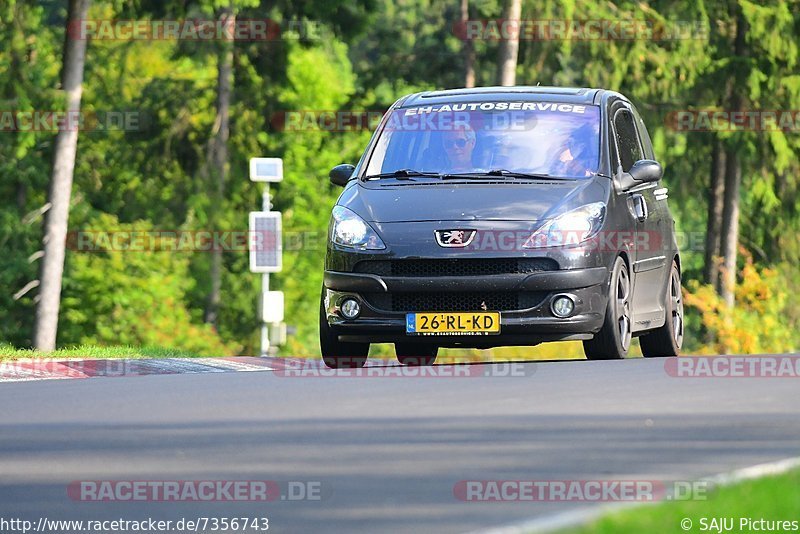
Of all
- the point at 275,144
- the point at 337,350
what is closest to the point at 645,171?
the point at 337,350

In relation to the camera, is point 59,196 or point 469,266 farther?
point 59,196

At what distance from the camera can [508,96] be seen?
52.5ft

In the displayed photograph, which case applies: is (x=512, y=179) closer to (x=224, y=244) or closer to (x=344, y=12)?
(x=344, y=12)

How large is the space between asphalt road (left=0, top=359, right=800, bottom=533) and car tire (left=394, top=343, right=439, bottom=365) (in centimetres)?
304

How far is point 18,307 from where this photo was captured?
47.0 meters

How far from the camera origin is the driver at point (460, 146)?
50.2ft

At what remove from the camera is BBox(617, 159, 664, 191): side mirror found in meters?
15.4

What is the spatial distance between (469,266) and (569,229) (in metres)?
0.80

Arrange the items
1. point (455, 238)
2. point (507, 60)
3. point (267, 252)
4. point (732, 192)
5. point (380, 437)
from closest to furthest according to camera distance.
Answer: point (380, 437), point (455, 238), point (267, 252), point (507, 60), point (732, 192)

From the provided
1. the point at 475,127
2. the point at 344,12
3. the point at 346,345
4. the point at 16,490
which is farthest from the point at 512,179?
the point at 344,12

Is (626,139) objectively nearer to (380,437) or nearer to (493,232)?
(493,232)

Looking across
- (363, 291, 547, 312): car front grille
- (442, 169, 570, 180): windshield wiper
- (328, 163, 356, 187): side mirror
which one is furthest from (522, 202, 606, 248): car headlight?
(328, 163, 356, 187): side mirror

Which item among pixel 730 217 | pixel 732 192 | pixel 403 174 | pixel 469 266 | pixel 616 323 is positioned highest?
pixel 403 174

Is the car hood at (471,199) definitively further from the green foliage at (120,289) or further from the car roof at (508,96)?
the green foliage at (120,289)
